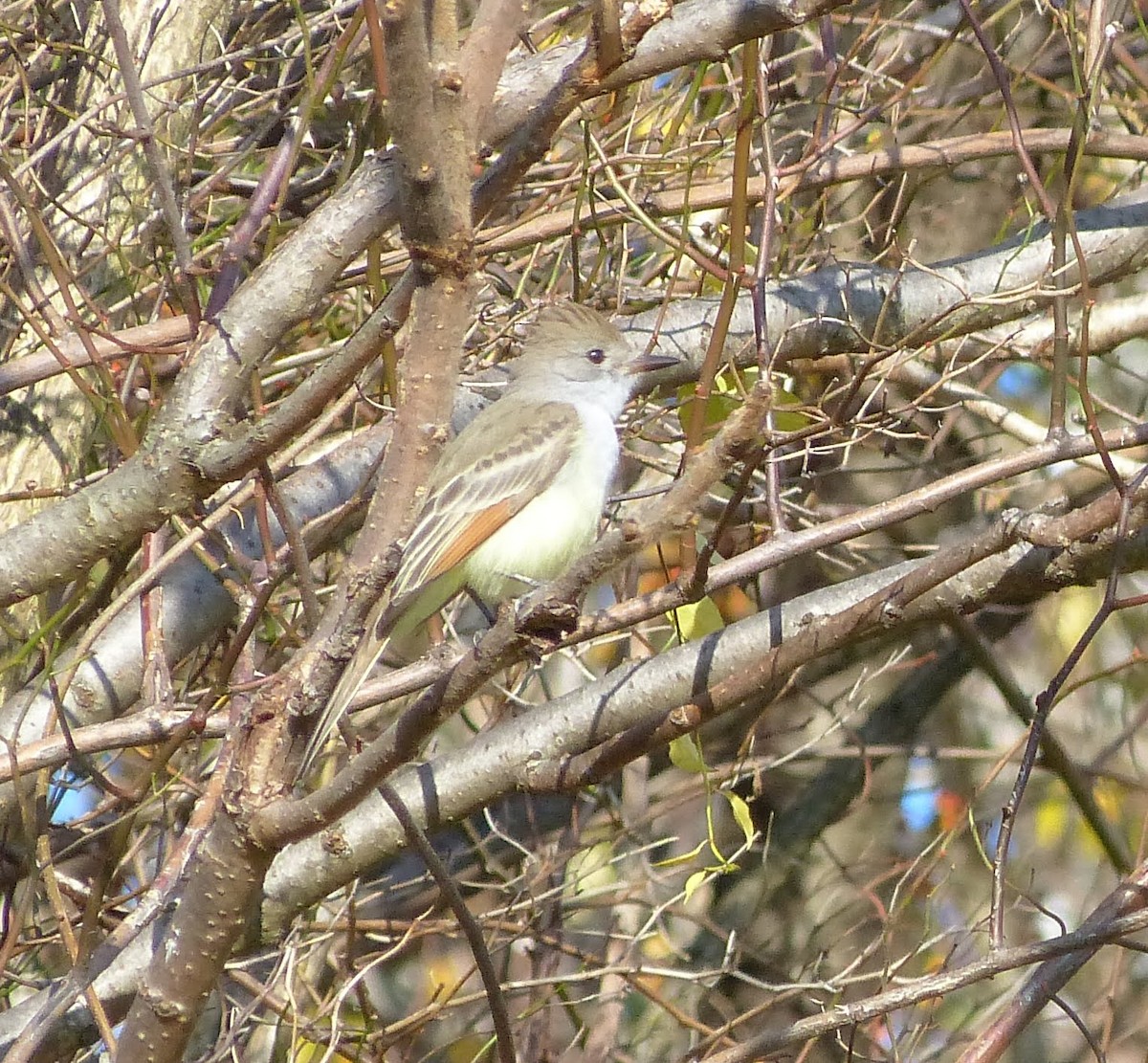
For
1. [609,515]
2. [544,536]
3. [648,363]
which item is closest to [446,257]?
[544,536]

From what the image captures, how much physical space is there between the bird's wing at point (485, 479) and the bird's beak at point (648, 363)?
0.24 metres

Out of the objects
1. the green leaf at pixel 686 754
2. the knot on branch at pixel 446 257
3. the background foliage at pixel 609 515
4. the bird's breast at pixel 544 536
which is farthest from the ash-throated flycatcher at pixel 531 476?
the knot on branch at pixel 446 257

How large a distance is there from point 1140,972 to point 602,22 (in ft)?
19.5

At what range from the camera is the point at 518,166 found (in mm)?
2684

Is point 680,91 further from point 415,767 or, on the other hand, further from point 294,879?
point 294,879

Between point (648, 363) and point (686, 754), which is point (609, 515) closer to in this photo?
point (648, 363)

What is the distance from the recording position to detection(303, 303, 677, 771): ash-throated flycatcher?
3.93 metres

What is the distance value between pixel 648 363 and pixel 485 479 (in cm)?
63

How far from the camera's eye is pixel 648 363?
4.43 m

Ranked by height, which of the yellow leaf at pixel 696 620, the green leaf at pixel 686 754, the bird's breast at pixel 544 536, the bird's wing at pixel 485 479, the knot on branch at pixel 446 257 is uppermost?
the knot on branch at pixel 446 257

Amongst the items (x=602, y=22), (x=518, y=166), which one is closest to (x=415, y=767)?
(x=518, y=166)

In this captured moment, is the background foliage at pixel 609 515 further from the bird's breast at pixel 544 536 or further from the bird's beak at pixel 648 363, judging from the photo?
the bird's breast at pixel 544 536

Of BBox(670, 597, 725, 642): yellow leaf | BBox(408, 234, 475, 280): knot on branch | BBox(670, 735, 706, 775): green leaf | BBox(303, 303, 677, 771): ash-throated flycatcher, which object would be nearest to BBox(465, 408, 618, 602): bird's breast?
BBox(303, 303, 677, 771): ash-throated flycatcher

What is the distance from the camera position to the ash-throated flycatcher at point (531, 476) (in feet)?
12.9
